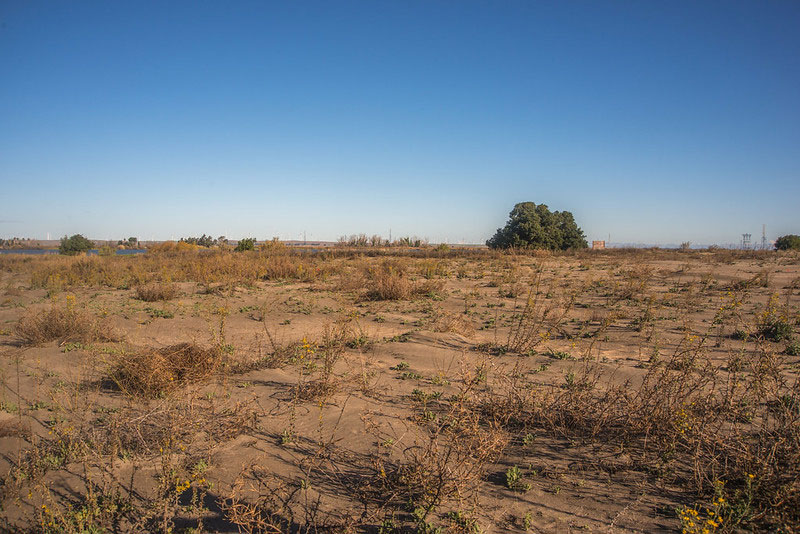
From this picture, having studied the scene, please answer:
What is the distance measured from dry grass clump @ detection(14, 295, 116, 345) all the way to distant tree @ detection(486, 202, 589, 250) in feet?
95.5

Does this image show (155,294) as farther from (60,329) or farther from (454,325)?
(454,325)

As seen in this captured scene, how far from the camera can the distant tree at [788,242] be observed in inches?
1357

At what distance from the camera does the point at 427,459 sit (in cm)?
317

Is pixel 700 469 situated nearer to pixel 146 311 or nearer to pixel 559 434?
pixel 559 434

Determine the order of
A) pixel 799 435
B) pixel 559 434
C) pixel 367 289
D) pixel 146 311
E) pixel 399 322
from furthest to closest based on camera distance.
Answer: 1. pixel 367 289
2. pixel 146 311
3. pixel 399 322
4. pixel 559 434
5. pixel 799 435

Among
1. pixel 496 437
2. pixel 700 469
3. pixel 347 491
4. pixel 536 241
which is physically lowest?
pixel 347 491

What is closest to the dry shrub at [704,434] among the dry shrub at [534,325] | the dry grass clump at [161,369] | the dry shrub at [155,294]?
the dry shrub at [534,325]

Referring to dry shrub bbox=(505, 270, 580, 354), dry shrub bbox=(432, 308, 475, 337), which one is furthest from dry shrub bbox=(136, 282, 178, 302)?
dry shrub bbox=(505, 270, 580, 354)

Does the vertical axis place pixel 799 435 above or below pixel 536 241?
below

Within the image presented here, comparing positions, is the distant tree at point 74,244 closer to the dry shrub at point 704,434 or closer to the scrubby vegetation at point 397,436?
the scrubby vegetation at point 397,436

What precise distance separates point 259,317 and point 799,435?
952 centimetres

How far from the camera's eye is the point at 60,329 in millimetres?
7520

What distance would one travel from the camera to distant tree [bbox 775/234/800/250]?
34.5 m

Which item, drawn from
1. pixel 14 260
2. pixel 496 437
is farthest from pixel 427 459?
pixel 14 260
